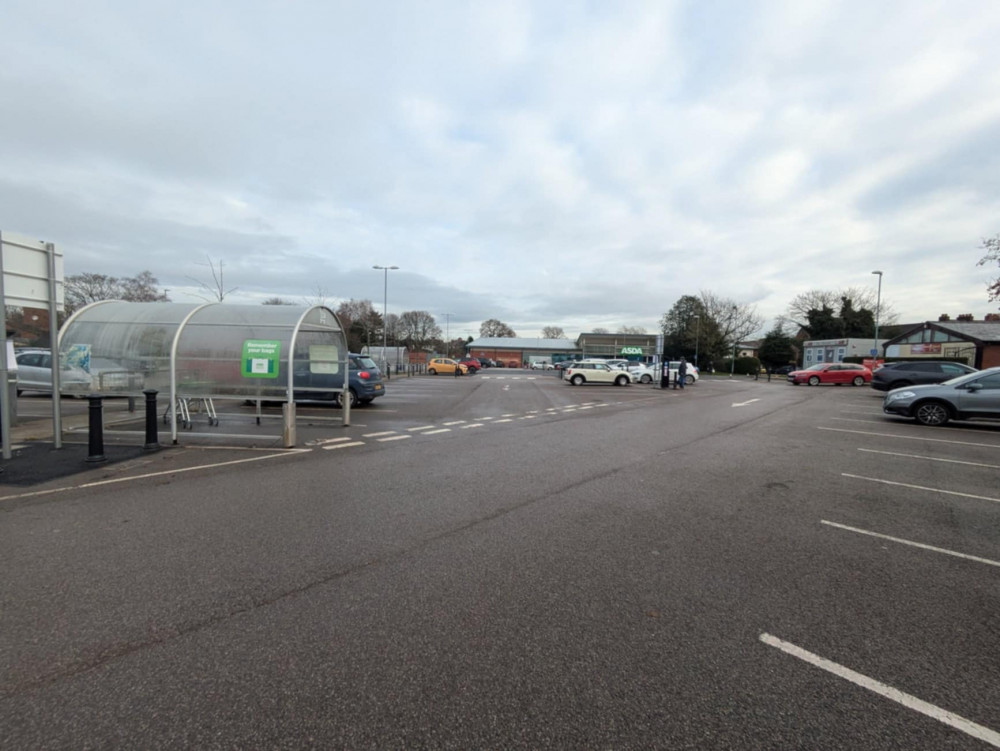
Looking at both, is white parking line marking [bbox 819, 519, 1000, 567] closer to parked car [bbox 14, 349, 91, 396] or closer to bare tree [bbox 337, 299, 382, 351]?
parked car [bbox 14, 349, 91, 396]

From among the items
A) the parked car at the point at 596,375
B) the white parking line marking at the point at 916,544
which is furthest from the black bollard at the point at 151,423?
the parked car at the point at 596,375

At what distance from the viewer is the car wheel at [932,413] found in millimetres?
12297

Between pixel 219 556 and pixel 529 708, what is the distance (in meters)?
3.01

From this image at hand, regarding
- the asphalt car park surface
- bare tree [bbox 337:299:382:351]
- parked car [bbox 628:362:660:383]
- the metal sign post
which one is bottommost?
the asphalt car park surface

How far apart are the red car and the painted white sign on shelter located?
1458 inches

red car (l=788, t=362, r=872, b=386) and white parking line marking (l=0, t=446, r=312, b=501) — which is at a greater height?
red car (l=788, t=362, r=872, b=386)

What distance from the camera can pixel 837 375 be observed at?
3145cm

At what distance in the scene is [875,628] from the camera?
300cm

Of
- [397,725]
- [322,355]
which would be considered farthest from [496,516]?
[322,355]

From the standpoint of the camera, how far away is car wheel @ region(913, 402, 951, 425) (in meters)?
12.3

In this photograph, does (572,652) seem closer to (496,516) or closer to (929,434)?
(496,516)

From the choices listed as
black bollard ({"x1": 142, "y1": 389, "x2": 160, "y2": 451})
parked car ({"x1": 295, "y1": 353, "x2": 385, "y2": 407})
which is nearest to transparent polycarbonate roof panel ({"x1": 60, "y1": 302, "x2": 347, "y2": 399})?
black bollard ({"x1": 142, "y1": 389, "x2": 160, "y2": 451})

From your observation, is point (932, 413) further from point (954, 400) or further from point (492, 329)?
point (492, 329)

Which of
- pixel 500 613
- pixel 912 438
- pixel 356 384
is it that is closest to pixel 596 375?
pixel 356 384
